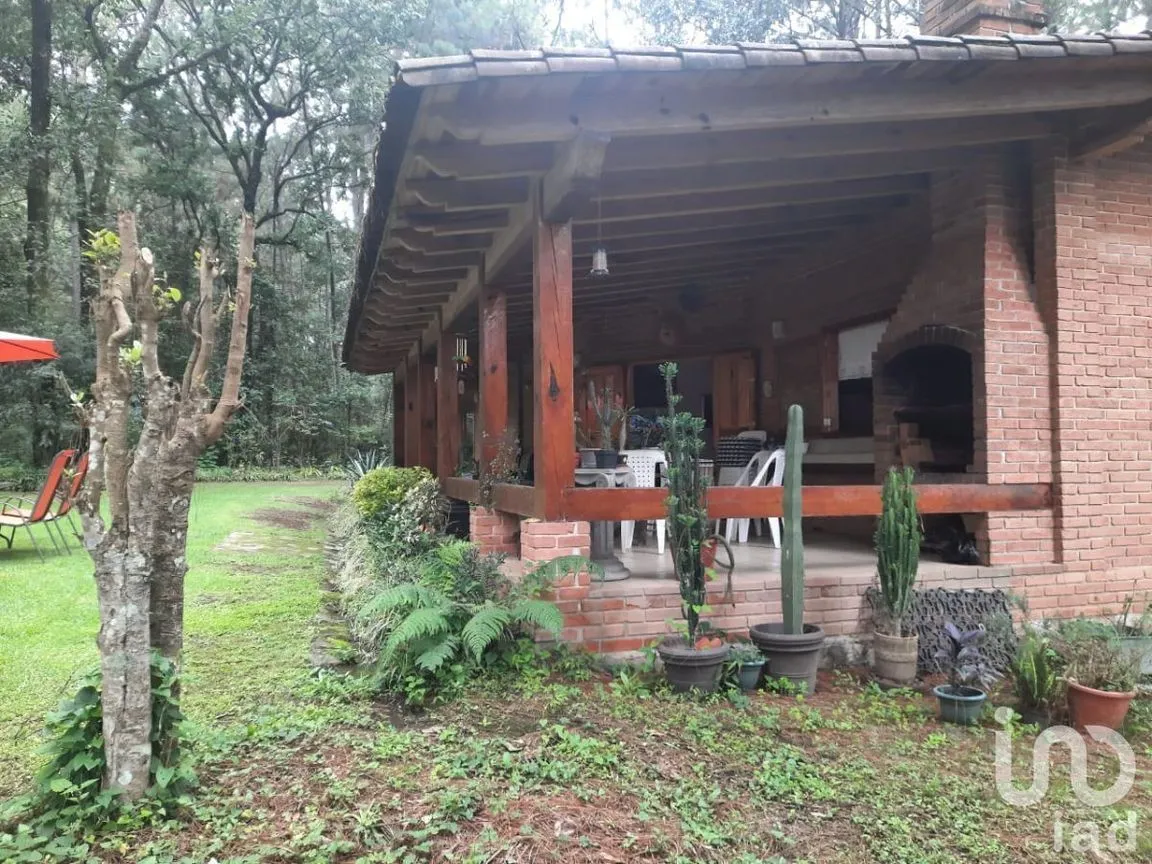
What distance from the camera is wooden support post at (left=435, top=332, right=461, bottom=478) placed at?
27.7ft

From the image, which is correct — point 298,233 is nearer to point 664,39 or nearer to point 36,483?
point 36,483

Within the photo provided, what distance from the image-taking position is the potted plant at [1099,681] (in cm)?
392

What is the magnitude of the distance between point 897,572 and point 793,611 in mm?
730

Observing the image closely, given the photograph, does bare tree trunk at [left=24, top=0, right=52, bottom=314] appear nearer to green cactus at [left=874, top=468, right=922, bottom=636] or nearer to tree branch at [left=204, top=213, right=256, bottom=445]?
tree branch at [left=204, top=213, right=256, bottom=445]

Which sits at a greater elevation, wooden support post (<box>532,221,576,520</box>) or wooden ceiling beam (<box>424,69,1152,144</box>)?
wooden ceiling beam (<box>424,69,1152,144</box>)

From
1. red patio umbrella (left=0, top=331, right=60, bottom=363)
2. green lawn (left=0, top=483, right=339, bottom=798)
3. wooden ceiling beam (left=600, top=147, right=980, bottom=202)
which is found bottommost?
green lawn (left=0, top=483, right=339, bottom=798)

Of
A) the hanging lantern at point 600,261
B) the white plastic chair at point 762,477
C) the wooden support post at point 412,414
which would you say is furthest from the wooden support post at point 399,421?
the hanging lantern at point 600,261

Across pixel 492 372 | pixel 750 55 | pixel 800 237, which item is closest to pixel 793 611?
pixel 750 55

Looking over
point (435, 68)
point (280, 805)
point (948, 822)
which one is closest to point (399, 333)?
point (435, 68)

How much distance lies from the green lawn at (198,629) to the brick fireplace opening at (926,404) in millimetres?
4758

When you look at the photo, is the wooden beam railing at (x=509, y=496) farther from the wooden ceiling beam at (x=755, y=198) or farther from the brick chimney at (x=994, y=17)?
the brick chimney at (x=994, y=17)

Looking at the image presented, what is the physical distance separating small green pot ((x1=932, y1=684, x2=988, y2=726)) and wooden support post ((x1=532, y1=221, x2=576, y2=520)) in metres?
2.24

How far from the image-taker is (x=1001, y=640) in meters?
4.91

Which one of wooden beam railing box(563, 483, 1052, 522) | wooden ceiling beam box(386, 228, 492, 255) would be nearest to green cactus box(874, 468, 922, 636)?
wooden beam railing box(563, 483, 1052, 522)
